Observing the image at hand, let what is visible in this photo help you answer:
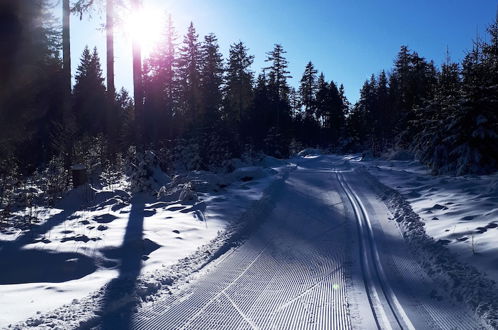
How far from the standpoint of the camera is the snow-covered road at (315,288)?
4461 mm

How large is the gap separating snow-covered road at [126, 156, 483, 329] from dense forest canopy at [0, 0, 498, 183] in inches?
293

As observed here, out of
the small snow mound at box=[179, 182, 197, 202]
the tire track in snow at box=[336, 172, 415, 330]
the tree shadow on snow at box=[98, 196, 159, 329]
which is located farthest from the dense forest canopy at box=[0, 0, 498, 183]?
the tire track in snow at box=[336, 172, 415, 330]

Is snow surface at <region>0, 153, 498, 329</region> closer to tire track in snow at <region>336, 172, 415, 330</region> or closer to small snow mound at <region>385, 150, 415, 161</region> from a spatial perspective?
tire track in snow at <region>336, 172, 415, 330</region>

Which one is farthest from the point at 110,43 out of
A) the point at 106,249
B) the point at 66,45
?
the point at 106,249

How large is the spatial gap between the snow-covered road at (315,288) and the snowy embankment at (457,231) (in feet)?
0.86

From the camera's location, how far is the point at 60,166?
43.1ft

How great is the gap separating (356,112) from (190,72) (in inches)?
1084

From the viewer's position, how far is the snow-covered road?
446cm

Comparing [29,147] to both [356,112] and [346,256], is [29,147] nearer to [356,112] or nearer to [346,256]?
[346,256]

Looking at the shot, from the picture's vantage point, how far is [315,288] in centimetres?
556

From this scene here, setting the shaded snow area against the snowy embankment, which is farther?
the snowy embankment

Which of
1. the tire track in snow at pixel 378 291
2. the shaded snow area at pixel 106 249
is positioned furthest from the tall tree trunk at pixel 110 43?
the tire track in snow at pixel 378 291

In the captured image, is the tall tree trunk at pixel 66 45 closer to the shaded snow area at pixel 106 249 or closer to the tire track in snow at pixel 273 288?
the shaded snow area at pixel 106 249

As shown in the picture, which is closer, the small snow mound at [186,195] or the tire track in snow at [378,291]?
the tire track in snow at [378,291]
